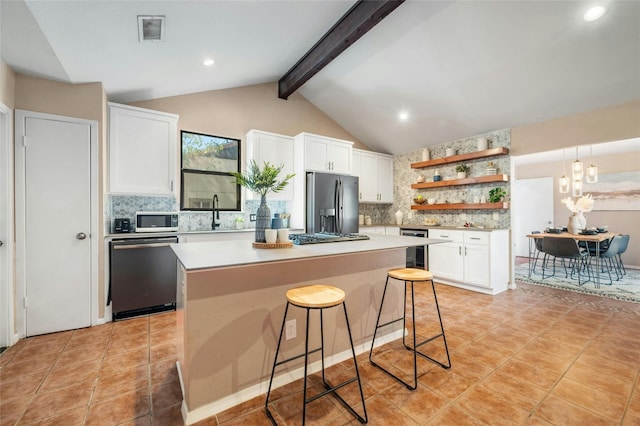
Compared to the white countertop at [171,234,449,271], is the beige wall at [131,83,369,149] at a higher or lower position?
higher

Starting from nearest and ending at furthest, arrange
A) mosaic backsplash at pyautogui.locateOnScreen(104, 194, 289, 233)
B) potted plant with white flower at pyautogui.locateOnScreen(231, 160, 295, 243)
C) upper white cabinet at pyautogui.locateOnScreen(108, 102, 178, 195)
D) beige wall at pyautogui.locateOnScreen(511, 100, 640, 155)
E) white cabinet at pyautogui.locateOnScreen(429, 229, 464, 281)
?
potted plant with white flower at pyautogui.locateOnScreen(231, 160, 295, 243) < upper white cabinet at pyautogui.locateOnScreen(108, 102, 178, 195) < beige wall at pyautogui.locateOnScreen(511, 100, 640, 155) < mosaic backsplash at pyautogui.locateOnScreen(104, 194, 289, 233) < white cabinet at pyautogui.locateOnScreen(429, 229, 464, 281)

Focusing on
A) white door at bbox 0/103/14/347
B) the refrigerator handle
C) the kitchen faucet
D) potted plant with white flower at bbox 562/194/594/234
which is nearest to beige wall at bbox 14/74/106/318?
white door at bbox 0/103/14/347

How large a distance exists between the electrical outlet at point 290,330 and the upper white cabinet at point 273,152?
2.54m

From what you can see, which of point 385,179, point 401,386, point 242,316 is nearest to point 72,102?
point 242,316

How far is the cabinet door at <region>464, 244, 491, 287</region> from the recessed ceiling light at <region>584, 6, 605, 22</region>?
274cm

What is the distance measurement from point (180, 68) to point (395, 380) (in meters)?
3.68

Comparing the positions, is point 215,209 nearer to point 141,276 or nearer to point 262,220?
point 141,276

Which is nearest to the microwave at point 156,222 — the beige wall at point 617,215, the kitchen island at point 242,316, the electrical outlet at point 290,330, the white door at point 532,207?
the kitchen island at point 242,316

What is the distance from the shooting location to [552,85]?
329cm

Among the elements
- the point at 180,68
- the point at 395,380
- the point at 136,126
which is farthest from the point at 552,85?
the point at 136,126

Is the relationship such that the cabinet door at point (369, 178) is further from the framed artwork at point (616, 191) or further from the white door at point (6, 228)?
the framed artwork at point (616, 191)

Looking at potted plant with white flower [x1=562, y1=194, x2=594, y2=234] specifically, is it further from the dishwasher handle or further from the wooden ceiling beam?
the dishwasher handle

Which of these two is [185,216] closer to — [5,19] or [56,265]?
[56,265]

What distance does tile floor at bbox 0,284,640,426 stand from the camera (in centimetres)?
160
